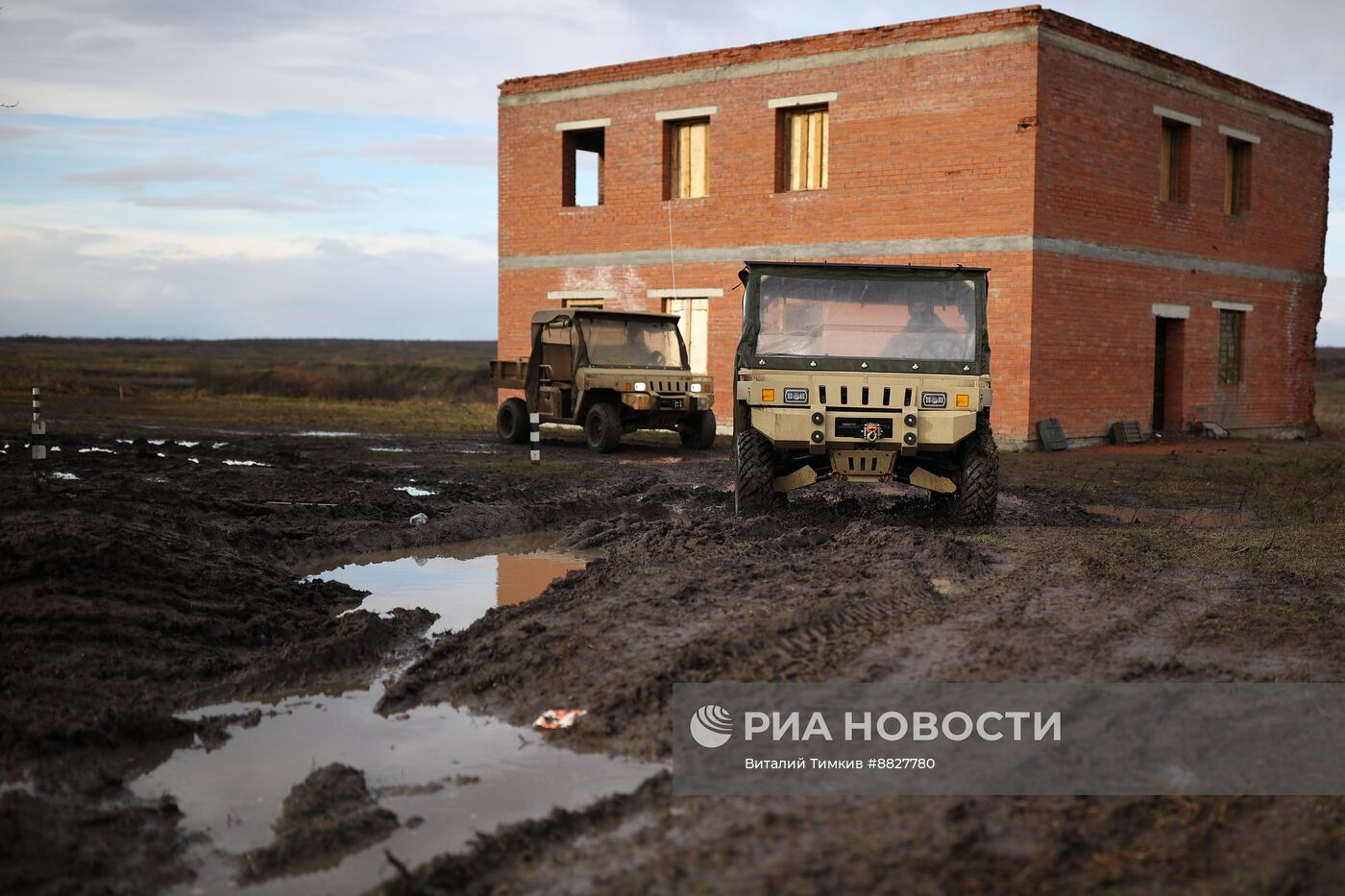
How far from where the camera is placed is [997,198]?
20156 millimetres

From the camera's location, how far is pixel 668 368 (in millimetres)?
19797

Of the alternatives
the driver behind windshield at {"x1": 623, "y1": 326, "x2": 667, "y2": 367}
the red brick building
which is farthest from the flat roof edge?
the driver behind windshield at {"x1": 623, "y1": 326, "x2": 667, "y2": 367}

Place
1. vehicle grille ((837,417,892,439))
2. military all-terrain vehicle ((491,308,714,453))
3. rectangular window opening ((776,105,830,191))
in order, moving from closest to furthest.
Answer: vehicle grille ((837,417,892,439)) → military all-terrain vehicle ((491,308,714,453)) → rectangular window opening ((776,105,830,191))

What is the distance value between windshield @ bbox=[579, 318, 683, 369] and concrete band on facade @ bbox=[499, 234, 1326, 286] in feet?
6.58

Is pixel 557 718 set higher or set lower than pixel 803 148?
lower

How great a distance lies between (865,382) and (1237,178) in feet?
59.4

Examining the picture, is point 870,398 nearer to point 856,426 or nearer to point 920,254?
point 856,426

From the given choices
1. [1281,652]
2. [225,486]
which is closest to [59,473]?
[225,486]

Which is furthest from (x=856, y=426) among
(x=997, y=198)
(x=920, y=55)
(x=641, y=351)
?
(x=920, y=55)

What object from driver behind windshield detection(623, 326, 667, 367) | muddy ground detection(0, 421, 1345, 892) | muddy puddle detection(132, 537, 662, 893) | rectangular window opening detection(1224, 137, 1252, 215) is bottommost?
muddy puddle detection(132, 537, 662, 893)

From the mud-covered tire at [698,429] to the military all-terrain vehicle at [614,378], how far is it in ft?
0.05

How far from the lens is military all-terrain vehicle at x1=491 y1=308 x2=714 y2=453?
63.1 ft

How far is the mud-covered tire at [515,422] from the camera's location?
21.2 meters

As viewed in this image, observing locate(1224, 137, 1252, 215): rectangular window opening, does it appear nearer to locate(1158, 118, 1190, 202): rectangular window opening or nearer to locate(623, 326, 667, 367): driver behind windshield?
locate(1158, 118, 1190, 202): rectangular window opening
